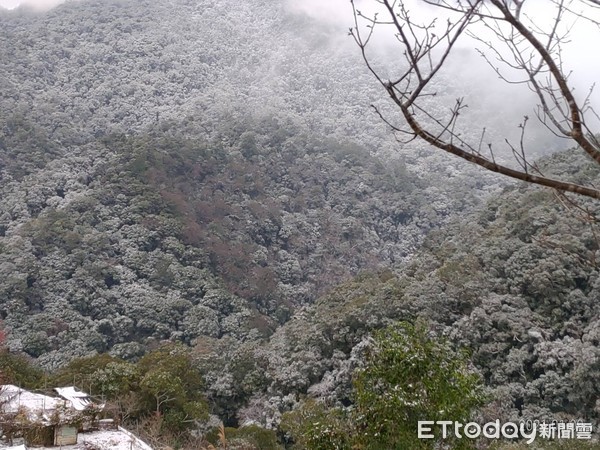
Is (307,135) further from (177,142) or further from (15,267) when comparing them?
(15,267)

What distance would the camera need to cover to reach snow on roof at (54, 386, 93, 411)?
32.9ft

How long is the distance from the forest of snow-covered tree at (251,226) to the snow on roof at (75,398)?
3.83 metres

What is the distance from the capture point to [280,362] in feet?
47.7

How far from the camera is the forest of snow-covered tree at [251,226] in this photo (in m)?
13.2

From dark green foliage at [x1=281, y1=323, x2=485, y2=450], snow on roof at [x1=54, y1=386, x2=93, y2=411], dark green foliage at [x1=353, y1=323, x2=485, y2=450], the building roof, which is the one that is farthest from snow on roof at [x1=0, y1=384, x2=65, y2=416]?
dark green foliage at [x1=353, y1=323, x2=485, y2=450]

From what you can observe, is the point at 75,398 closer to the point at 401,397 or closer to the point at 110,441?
the point at 110,441

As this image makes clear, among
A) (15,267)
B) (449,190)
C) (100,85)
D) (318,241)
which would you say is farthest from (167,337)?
(100,85)

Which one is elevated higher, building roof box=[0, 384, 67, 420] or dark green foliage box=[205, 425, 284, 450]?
building roof box=[0, 384, 67, 420]

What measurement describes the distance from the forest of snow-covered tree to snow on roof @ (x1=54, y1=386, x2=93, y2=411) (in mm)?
3827

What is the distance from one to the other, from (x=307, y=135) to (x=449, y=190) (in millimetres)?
11635

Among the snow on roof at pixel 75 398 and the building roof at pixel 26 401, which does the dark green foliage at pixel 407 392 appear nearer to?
the building roof at pixel 26 401

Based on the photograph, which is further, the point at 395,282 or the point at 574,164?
the point at 574,164

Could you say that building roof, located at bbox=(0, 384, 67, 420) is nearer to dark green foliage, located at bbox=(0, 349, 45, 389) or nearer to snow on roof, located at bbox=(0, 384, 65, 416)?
snow on roof, located at bbox=(0, 384, 65, 416)

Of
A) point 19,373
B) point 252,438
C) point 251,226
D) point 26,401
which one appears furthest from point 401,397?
point 251,226
